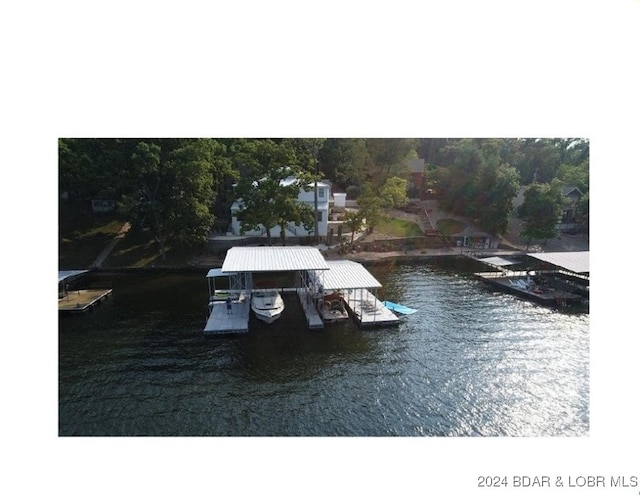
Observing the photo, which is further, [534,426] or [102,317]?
[102,317]

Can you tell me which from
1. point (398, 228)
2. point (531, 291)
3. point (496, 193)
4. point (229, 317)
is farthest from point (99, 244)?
point (496, 193)

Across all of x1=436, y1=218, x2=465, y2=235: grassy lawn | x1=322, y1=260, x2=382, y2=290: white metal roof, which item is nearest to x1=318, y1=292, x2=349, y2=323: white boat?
x1=322, y1=260, x2=382, y2=290: white metal roof

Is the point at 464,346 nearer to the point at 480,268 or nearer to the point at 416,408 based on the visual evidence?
the point at 416,408

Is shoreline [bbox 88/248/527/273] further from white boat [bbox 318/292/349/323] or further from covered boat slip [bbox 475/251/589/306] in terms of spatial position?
white boat [bbox 318/292/349/323]

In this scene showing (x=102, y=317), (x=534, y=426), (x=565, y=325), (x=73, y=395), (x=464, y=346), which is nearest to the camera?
(x=534, y=426)

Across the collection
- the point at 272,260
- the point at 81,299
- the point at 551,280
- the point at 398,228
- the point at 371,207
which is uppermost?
the point at 371,207

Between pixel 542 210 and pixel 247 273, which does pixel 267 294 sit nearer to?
pixel 247 273

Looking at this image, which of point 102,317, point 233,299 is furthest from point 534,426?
point 102,317
